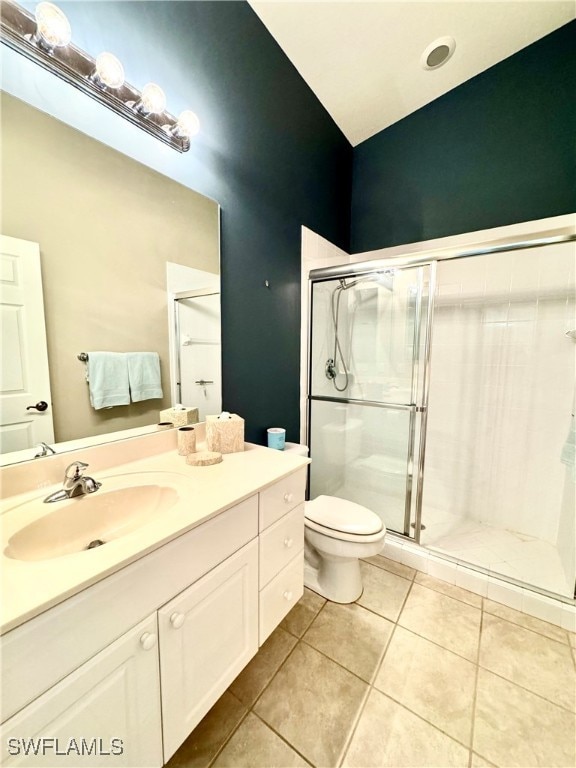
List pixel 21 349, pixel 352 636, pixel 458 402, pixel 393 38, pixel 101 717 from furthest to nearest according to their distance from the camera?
pixel 458 402 < pixel 393 38 < pixel 352 636 < pixel 21 349 < pixel 101 717

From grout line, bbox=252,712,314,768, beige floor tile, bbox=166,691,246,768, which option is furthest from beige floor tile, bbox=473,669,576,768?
beige floor tile, bbox=166,691,246,768

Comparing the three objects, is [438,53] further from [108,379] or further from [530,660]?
[530,660]

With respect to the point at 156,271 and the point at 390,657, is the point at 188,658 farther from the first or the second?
the point at 156,271

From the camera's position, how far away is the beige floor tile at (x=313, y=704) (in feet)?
3.16

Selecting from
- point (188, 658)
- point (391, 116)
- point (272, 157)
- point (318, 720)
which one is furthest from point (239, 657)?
point (391, 116)

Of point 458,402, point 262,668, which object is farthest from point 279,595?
point 458,402

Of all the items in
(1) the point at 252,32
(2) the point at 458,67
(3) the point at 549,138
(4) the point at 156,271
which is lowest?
(4) the point at 156,271

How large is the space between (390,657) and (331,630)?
0.26 m

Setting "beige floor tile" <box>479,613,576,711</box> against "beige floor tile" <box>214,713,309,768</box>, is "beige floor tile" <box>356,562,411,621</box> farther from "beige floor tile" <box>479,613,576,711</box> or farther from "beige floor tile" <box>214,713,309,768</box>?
"beige floor tile" <box>214,713,309,768</box>

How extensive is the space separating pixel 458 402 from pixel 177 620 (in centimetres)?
212

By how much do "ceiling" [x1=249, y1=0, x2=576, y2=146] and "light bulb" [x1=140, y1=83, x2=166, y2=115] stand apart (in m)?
0.92

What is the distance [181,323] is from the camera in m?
1.25

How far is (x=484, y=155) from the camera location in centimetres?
182

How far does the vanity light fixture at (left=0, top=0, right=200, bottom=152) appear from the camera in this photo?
2.51ft
